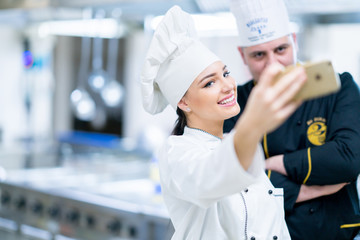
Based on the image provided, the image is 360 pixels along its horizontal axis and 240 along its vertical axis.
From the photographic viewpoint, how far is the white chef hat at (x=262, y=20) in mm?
1597

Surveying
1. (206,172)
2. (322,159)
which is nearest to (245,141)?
(206,172)

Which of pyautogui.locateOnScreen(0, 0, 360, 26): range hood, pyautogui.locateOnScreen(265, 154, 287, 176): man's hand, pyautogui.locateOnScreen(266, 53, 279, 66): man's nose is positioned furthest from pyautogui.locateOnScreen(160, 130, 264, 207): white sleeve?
pyautogui.locateOnScreen(0, 0, 360, 26): range hood

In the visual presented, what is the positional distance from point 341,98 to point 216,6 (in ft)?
3.26

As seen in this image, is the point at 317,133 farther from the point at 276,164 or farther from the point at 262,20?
the point at 262,20

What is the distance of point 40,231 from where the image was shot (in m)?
3.30

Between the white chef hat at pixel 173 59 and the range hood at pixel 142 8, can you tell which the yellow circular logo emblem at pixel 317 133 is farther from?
the range hood at pixel 142 8

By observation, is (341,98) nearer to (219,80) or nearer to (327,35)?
(219,80)

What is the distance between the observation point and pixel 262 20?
5.26 feet

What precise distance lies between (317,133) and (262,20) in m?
0.40

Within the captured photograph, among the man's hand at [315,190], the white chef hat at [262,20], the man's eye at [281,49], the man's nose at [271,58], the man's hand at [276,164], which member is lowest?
the man's hand at [315,190]

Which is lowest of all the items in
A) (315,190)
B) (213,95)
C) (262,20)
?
(315,190)

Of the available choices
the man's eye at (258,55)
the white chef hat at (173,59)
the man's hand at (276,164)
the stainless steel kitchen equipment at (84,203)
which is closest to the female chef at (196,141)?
the white chef hat at (173,59)

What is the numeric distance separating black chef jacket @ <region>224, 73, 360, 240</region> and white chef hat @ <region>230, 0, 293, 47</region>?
0.82 feet

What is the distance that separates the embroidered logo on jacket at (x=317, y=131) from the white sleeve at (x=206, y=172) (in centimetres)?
53
